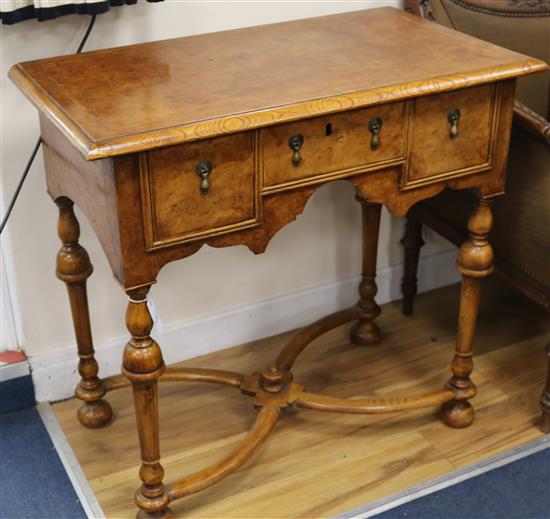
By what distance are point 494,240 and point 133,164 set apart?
3.69ft

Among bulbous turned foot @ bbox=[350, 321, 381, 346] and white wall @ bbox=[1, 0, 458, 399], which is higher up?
white wall @ bbox=[1, 0, 458, 399]

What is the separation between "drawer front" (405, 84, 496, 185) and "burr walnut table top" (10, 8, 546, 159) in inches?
2.4

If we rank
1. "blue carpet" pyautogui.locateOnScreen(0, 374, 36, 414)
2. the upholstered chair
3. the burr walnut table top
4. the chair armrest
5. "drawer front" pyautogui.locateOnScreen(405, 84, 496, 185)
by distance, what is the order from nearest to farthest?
the burr walnut table top → "drawer front" pyautogui.locateOnScreen(405, 84, 496, 185) → the chair armrest → the upholstered chair → "blue carpet" pyautogui.locateOnScreen(0, 374, 36, 414)

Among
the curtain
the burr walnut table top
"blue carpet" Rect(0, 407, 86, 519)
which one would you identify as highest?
the curtain

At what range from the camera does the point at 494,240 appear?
2.47 metres

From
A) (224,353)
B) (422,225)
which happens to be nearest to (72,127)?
(224,353)

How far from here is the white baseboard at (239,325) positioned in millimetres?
2570

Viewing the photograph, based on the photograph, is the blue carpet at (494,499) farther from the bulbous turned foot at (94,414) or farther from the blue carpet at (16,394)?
the blue carpet at (16,394)

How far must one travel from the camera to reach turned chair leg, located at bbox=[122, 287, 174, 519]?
1.88m

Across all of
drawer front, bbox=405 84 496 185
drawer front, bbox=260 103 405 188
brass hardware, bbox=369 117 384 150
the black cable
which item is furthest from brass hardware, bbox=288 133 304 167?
the black cable

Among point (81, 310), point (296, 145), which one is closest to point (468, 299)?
point (296, 145)

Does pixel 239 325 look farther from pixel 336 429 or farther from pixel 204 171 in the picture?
pixel 204 171

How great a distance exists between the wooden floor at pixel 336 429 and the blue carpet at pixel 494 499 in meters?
0.06

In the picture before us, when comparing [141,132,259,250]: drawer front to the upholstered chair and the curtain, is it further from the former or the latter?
the upholstered chair
